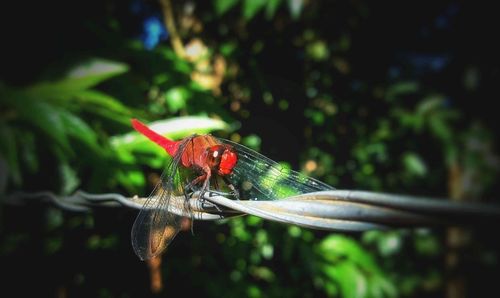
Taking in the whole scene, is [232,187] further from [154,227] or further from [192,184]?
[154,227]

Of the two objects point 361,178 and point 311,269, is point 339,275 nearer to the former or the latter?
point 311,269

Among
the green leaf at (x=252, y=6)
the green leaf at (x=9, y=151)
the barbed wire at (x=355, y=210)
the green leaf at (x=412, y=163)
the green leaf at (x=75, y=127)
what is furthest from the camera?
the green leaf at (x=412, y=163)

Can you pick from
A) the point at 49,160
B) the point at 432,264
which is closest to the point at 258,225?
the point at 49,160

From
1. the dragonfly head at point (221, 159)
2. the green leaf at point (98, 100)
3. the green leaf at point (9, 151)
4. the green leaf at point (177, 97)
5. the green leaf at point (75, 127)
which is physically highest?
the green leaf at point (177, 97)

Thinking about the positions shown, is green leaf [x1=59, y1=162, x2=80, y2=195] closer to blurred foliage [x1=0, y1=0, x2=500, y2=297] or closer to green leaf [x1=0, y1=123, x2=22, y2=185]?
blurred foliage [x1=0, y1=0, x2=500, y2=297]

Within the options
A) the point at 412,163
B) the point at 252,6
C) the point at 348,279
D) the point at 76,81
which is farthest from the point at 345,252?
the point at 76,81

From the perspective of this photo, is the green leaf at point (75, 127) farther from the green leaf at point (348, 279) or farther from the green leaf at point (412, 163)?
the green leaf at point (412, 163)

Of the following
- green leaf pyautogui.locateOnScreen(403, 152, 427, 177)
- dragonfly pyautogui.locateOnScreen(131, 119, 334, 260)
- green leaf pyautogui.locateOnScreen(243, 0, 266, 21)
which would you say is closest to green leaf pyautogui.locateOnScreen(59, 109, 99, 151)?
dragonfly pyautogui.locateOnScreen(131, 119, 334, 260)

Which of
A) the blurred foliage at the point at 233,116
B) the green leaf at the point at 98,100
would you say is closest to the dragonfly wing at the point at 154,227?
the blurred foliage at the point at 233,116
